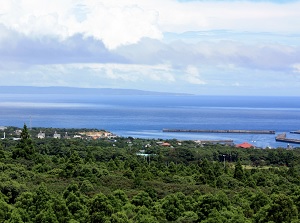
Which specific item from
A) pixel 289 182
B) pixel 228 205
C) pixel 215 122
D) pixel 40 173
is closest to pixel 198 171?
pixel 289 182

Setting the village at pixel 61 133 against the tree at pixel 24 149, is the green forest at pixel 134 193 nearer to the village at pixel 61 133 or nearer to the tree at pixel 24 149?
the tree at pixel 24 149

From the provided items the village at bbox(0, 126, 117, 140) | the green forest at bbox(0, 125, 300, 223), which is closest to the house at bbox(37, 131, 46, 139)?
the village at bbox(0, 126, 117, 140)

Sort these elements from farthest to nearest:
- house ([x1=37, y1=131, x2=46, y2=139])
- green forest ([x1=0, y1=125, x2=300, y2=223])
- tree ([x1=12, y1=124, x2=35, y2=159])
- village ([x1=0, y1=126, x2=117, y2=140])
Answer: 1. village ([x1=0, y1=126, x2=117, y2=140])
2. house ([x1=37, y1=131, x2=46, y2=139])
3. tree ([x1=12, y1=124, x2=35, y2=159])
4. green forest ([x1=0, y1=125, x2=300, y2=223])

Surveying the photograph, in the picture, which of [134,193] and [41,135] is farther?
[41,135]

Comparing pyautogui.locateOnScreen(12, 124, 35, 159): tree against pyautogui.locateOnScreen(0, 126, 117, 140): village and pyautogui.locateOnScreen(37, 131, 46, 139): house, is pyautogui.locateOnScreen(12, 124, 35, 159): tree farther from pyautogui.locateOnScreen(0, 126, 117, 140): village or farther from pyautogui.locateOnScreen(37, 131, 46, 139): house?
pyautogui.locateOnScreen(0, 126, 117, 140): village

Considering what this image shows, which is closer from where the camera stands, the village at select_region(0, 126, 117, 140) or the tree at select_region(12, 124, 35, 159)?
the tree at select_region(12, 124, 35, 159)

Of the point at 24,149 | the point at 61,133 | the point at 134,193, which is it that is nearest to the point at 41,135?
the point at 61,133

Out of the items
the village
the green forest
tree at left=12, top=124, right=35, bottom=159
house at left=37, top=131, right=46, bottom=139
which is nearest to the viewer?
the green forest

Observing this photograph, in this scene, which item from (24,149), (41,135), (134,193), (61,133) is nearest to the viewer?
(134,193)

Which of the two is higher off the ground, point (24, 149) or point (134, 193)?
point (24, 149)

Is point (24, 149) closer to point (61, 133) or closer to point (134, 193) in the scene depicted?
point (134, 193)

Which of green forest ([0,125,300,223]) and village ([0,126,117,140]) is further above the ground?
village ([0,126,117,140])
